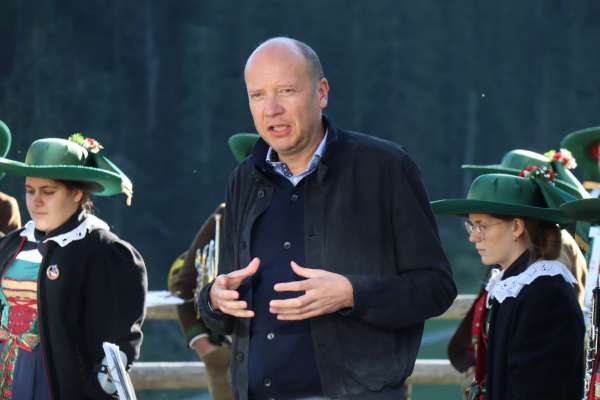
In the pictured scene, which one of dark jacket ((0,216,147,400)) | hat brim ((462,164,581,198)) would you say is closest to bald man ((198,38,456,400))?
dark jacket ((0,216,147,400))

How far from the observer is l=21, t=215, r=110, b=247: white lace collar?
4625 millimetres

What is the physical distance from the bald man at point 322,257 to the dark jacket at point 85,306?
1390mm

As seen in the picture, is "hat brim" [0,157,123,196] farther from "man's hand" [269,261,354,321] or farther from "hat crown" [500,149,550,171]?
"hat crown" [500,149,550,171]

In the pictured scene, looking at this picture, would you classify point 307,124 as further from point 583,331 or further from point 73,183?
point 73,183

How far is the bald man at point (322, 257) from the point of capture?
122 inches

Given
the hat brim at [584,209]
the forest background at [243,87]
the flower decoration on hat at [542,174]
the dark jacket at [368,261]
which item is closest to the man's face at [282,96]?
the dark jacket at [368,261]

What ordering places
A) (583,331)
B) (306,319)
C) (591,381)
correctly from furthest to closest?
(583,331)
(591,381)
(306,319)

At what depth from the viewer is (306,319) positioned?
314 centimetres

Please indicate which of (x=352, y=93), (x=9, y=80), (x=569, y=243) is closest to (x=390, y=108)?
(x=352, y=93)

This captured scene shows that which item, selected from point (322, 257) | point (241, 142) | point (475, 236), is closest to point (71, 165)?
point (241, 142)

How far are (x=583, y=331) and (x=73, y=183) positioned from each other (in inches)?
86.0

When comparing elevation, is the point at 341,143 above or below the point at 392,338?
above

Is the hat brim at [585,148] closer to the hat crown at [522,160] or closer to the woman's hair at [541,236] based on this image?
the hat crown at [522,160]

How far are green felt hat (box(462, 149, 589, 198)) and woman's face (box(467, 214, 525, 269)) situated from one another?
1.91 feet
